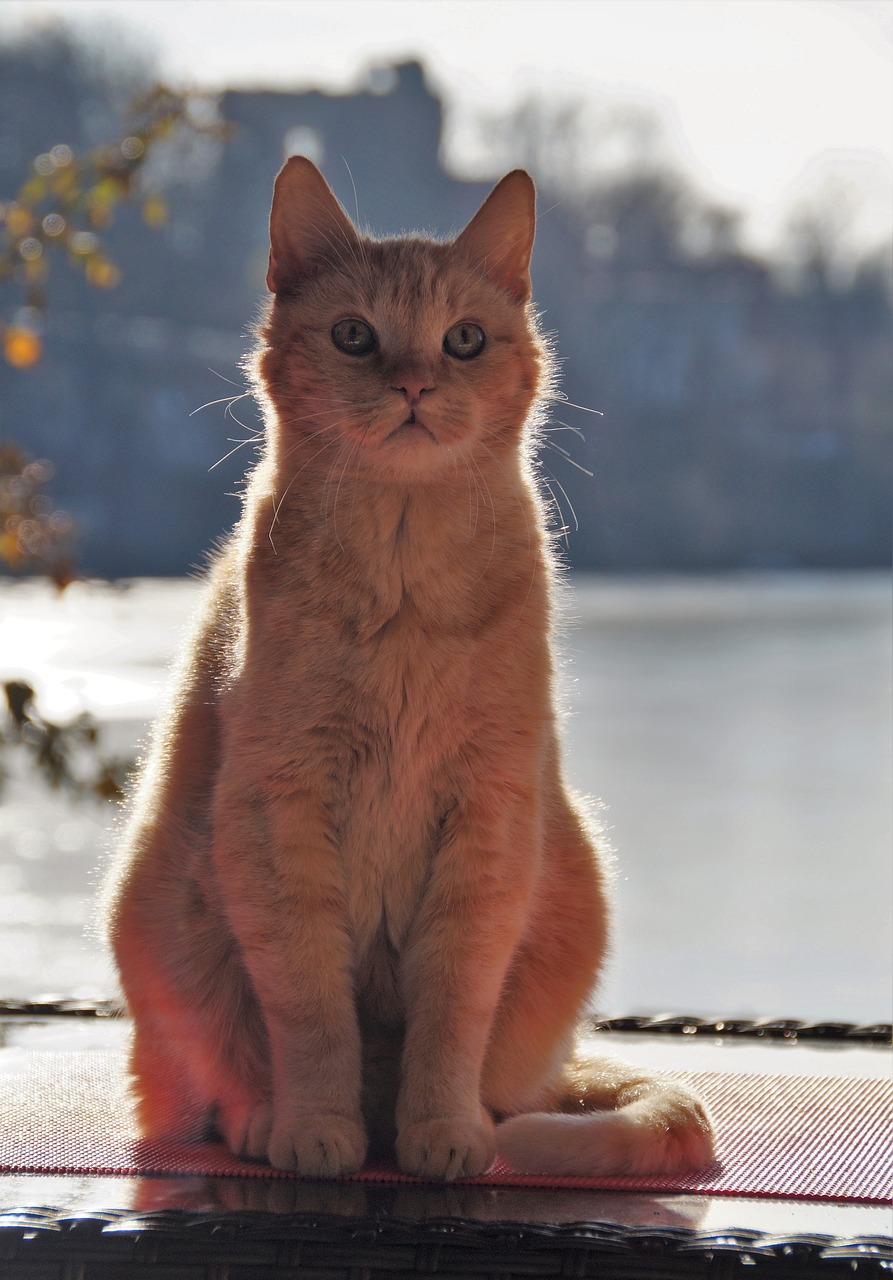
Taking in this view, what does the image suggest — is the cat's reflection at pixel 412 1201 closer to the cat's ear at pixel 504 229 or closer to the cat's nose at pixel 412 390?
the cat's nose at pixel 412 390

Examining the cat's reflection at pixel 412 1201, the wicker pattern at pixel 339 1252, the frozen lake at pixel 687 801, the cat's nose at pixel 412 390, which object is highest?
the cat's nose at pixel 412 390

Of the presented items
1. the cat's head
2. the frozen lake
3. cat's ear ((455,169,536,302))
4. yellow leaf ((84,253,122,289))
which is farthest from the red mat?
yellow leaf ((84,253,122,289))

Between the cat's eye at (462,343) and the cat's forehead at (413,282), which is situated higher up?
the cat's forehead at (413,282)

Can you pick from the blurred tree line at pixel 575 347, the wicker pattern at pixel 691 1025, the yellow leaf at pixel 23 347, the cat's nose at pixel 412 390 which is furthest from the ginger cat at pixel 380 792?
the blurred tree line at pixel 575 347

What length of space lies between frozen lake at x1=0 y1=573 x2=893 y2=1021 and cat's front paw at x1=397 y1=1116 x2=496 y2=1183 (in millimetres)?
374

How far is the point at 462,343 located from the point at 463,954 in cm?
57

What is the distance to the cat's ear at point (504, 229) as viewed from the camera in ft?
4.46

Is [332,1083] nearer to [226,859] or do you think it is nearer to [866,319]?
[226,859]

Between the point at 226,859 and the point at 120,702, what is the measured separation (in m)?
3.24

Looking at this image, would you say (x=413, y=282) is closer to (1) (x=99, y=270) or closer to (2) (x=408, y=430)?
(2) (x=408, y=430)

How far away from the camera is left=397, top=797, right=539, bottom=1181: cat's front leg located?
1.16m

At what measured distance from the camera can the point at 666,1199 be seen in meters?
1.09

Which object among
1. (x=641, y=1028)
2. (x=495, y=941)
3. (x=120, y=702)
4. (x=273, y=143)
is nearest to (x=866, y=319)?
(x=273, y=143)

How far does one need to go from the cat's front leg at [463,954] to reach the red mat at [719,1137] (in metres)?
0.07
